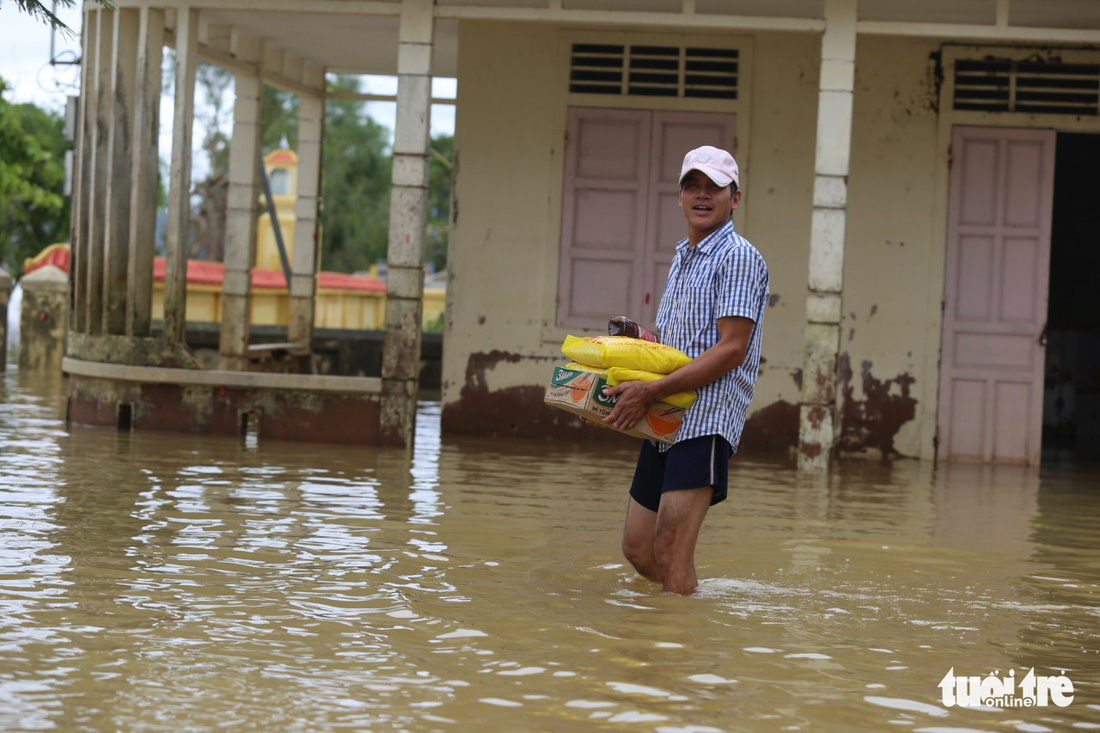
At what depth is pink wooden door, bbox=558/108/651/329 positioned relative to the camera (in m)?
12.6

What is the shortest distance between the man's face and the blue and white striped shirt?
4 centimetres

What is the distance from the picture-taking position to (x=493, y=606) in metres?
5.51

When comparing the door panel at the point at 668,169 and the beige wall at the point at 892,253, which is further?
the door panel at the point at 668,169

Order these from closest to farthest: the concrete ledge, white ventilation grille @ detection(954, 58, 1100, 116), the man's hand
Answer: the man's hand → the concrete ledge → white ventilation grille @ detection(954, 58, 1100, 116)

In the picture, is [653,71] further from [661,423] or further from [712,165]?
[661,423]

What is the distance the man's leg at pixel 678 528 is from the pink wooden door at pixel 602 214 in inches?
290

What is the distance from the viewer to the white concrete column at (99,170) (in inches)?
459

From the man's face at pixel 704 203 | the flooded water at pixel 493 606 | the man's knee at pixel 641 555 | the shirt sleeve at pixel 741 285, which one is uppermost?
the man's face at pixel 704 203

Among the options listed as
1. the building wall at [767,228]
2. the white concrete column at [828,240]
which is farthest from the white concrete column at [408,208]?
the white concrete column at [828,240]

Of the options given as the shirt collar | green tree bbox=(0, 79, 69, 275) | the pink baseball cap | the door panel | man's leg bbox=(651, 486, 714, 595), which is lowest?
man's leg bbox=(651, 486, 714, 595)

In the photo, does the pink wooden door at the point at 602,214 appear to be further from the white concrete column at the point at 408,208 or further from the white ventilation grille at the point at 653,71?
the white concrete column at the point at 408,208

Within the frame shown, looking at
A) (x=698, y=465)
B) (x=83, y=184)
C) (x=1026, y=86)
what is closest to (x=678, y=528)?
(x=698, y=465)

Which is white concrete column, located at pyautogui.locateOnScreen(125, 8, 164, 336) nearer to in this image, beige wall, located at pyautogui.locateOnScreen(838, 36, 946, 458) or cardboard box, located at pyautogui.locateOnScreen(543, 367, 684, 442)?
beige wall, located at pyautogui.locateOnScreen(838, 36, 946, 458)

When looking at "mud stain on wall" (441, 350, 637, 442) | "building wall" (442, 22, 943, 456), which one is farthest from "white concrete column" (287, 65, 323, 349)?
"mud stain on wall" (441, 350, 637, 442)
